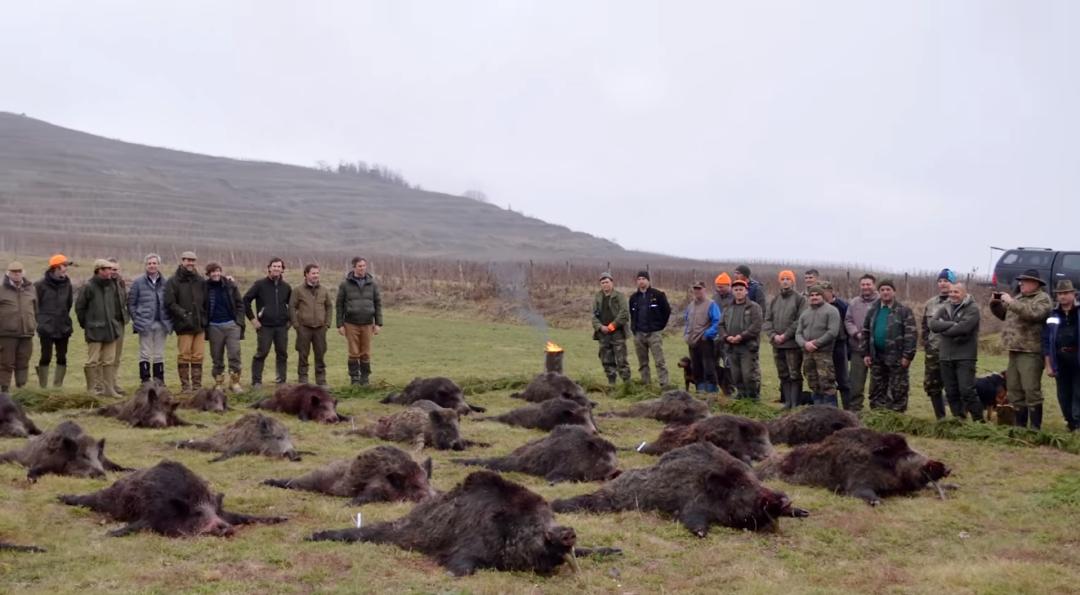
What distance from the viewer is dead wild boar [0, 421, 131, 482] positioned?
29.6 ft

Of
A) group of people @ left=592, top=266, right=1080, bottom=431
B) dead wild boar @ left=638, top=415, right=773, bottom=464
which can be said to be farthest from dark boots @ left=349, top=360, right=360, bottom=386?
dead wild boar @ left=638, top=415, right=773, bottom=464

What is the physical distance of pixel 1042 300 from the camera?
1205 cm

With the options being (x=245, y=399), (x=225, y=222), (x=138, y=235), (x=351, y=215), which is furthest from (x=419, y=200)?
(x=245, y=399)

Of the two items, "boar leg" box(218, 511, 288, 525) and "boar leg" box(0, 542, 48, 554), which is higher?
"boar leg" box(0, 542, 48, 554)

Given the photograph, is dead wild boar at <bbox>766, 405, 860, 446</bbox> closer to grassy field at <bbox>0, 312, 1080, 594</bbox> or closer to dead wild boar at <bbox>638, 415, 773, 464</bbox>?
dead wild boar at <bbox>638, 415, 773, 464</bbox>

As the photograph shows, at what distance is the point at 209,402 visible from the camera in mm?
13578

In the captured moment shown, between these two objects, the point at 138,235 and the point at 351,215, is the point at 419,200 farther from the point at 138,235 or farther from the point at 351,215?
the point at 138,235

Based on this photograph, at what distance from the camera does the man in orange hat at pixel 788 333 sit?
555 inches

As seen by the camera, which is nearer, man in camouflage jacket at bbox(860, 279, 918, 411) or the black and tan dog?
man in camouflage jacket at bbox(860, 279, 918, 411)

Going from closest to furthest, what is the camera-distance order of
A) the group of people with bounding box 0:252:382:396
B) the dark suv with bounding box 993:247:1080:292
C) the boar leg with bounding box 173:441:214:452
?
the boar leg with bounding box 173:441:214:452, the group of people with bounding box 0:252:382:396, the dark suv with bounding box 993:247:1080:292

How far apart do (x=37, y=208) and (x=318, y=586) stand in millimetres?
113436

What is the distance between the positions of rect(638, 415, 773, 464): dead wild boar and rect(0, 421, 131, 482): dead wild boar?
5760mm

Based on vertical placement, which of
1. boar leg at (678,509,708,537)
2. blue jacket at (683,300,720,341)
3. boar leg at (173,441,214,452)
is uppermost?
blue jacket at (683,300,720,341)

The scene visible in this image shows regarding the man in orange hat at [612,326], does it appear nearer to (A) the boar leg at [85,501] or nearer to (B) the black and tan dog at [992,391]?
(B) the black and tan dog at [992,391]
